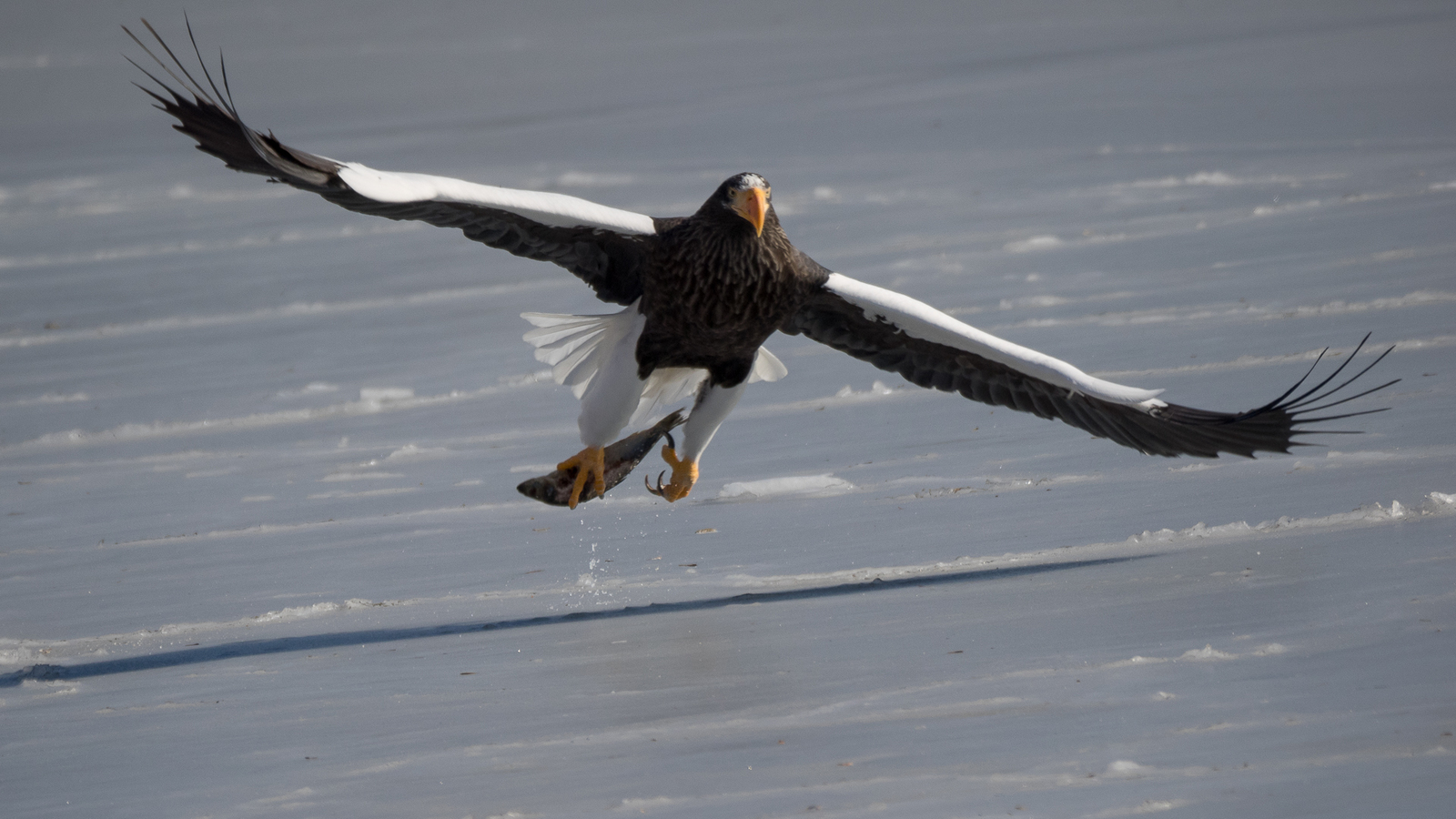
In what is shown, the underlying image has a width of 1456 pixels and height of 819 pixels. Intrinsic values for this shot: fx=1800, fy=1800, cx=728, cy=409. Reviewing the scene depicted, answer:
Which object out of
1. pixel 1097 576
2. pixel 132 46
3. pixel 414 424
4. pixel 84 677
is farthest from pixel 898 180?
pixel 132 46

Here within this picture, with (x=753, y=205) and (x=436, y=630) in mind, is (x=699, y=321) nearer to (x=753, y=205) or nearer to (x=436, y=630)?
(x=753, y=205)

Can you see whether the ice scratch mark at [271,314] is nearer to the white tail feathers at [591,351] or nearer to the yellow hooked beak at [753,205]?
the white tail feathers at [591,351]

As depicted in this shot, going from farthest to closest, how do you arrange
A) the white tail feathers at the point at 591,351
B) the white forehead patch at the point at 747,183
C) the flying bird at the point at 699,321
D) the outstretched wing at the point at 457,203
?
the white tail feathers at the point at 591,351 < the white forehead patch at the point at 747,183 < the flying bird at the point at 699,321 < the outstretched wing at the point at 457,203

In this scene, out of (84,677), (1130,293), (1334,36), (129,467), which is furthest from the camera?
(1334,36)

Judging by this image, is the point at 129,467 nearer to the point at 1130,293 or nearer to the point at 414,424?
the point at 414,424

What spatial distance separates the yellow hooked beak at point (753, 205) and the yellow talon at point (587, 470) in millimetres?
1122

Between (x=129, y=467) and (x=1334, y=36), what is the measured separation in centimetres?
1701

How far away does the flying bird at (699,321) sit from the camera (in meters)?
6.15

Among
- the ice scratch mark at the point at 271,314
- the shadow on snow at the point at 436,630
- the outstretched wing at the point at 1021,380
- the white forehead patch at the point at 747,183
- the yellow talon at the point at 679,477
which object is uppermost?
the ice scratch mark at the point at 271,314

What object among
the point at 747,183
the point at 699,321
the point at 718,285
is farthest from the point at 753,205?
the point at 699,321

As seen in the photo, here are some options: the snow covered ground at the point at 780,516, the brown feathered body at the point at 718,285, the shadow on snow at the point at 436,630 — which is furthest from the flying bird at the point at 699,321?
the shadow on snow at the point at 436,630

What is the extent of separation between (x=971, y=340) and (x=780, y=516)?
1.06m

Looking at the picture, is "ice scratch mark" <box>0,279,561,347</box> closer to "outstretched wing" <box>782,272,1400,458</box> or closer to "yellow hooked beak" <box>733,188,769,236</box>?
"outstretched wing" <box>782,272,1400,458</box>

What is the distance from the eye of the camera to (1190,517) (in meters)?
6.34
